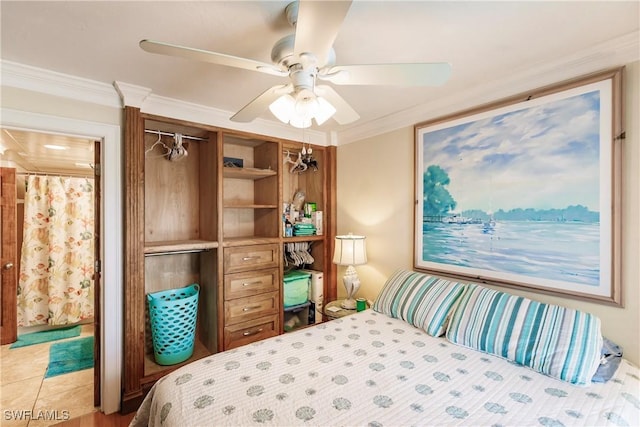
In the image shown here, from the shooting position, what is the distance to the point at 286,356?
161 centimetres

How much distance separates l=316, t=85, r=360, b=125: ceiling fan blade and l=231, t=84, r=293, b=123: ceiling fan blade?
0.56ft

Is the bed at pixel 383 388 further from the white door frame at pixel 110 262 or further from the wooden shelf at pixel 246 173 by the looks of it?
the wooden shelf at pixel 246 173

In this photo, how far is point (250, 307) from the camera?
2697 mm

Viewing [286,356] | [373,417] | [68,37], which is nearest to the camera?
[373,417]

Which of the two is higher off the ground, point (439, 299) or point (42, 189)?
point (42, 189)

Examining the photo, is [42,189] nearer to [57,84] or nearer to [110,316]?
[57,84]

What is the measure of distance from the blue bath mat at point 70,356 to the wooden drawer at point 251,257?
1.75 meters

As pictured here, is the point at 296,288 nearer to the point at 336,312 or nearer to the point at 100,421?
the point at 336,312

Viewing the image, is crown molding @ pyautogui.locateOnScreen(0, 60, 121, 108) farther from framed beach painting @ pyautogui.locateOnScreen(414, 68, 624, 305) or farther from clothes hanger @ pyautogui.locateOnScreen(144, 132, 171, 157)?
framed beach painting @ pyautogui.locateOnScreen(414, 68, 624, 305)

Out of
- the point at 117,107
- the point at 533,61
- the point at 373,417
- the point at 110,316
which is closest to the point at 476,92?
the point at 533,61

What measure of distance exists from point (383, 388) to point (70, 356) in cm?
336

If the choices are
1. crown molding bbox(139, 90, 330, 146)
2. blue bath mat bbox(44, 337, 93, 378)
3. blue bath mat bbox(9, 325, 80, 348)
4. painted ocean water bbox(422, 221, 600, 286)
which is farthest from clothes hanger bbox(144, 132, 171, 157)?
blue bath mat bbox(9, 325, 80, 348)

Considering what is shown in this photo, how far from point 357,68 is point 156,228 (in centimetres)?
235

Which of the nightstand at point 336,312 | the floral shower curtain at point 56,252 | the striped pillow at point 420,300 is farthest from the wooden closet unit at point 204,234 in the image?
the floral shower curtain at point 56,252
